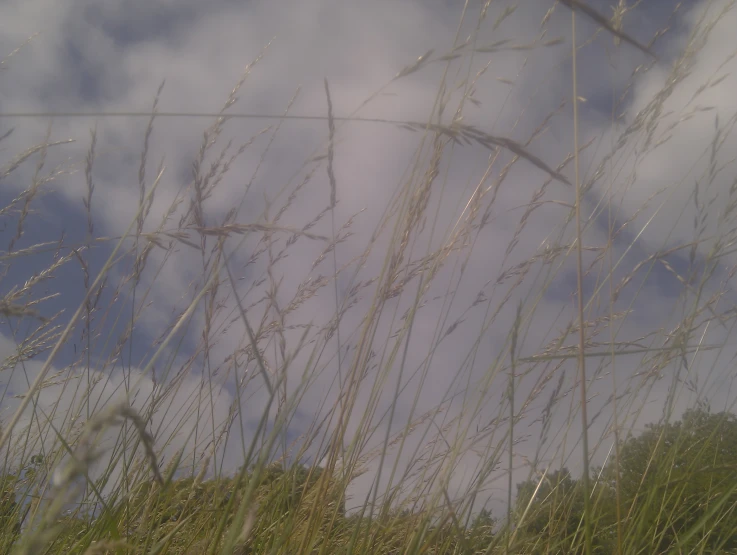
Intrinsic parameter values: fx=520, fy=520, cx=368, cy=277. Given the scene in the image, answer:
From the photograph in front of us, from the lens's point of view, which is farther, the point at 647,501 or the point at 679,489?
the point at 679,489

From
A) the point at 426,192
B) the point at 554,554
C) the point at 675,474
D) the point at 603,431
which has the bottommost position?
the point at 554,554

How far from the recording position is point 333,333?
5.34ft

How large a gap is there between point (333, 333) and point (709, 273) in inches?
44.6

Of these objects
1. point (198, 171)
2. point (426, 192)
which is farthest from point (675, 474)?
point (198, 171)

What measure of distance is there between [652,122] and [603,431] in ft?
3.29

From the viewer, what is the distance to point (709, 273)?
153cm

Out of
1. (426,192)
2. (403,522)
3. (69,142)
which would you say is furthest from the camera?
(69,142)

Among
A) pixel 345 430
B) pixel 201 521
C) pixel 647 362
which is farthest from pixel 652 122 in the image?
pixel 201 521

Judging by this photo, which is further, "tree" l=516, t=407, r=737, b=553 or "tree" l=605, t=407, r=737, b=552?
"tree" l=516, t=407, r=737, b=553

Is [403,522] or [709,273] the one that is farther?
[403,522]

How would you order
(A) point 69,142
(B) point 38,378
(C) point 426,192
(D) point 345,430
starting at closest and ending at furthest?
(B) point 38,378 < (D) point 345,430 < (C) point 426,192 < (A) point 69,142

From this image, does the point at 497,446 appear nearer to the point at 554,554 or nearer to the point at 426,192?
the point at 554,554

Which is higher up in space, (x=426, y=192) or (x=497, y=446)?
(x=426, y=192)

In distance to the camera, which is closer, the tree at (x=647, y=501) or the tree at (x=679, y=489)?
the tree at (x=679, y=489)
